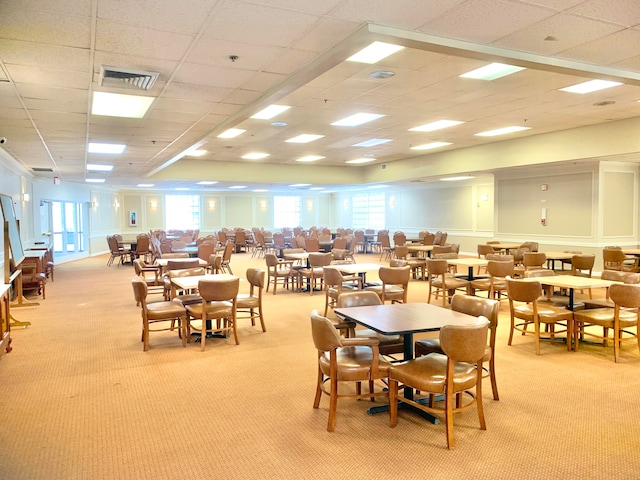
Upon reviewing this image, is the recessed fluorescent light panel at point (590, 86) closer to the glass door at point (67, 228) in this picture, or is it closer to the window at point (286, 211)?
the glass door at point (67, 228)

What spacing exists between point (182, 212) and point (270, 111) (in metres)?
16.6

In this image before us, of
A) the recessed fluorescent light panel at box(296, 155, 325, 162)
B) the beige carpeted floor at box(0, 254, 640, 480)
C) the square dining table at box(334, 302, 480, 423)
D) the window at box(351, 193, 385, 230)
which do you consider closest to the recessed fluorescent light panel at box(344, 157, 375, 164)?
the recessed fluorescent light panel at box(296, 155, 325, 162)

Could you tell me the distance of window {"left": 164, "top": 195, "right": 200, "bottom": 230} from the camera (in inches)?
905

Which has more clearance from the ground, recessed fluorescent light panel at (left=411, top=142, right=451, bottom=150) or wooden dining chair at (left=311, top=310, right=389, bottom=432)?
recessed fluorescent light panel at (left=411, top=142, right=451, bottom=150)

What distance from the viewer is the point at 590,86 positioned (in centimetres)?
645

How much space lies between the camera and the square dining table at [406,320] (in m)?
3.42

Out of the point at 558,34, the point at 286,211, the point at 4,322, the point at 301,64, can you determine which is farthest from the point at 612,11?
the point at 286,211

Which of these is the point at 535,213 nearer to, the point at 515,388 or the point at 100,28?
the point at 515,388

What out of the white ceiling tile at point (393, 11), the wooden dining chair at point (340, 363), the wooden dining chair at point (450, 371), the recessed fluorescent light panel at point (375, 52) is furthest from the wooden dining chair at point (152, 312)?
the white ceiling tile at point (393, 11)

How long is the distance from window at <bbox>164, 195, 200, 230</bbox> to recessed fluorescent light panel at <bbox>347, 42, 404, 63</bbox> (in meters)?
19.2

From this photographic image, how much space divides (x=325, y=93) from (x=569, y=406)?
15.4 ft

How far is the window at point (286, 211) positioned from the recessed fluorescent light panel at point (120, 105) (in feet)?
59.8

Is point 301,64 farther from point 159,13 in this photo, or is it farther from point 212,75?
point 159,13

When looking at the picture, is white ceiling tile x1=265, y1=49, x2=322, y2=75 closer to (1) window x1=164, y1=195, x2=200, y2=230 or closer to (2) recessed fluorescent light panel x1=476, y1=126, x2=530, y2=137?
(2) recessed fluorescent light panel x1=476, y1=126, x2=530, y2=137
